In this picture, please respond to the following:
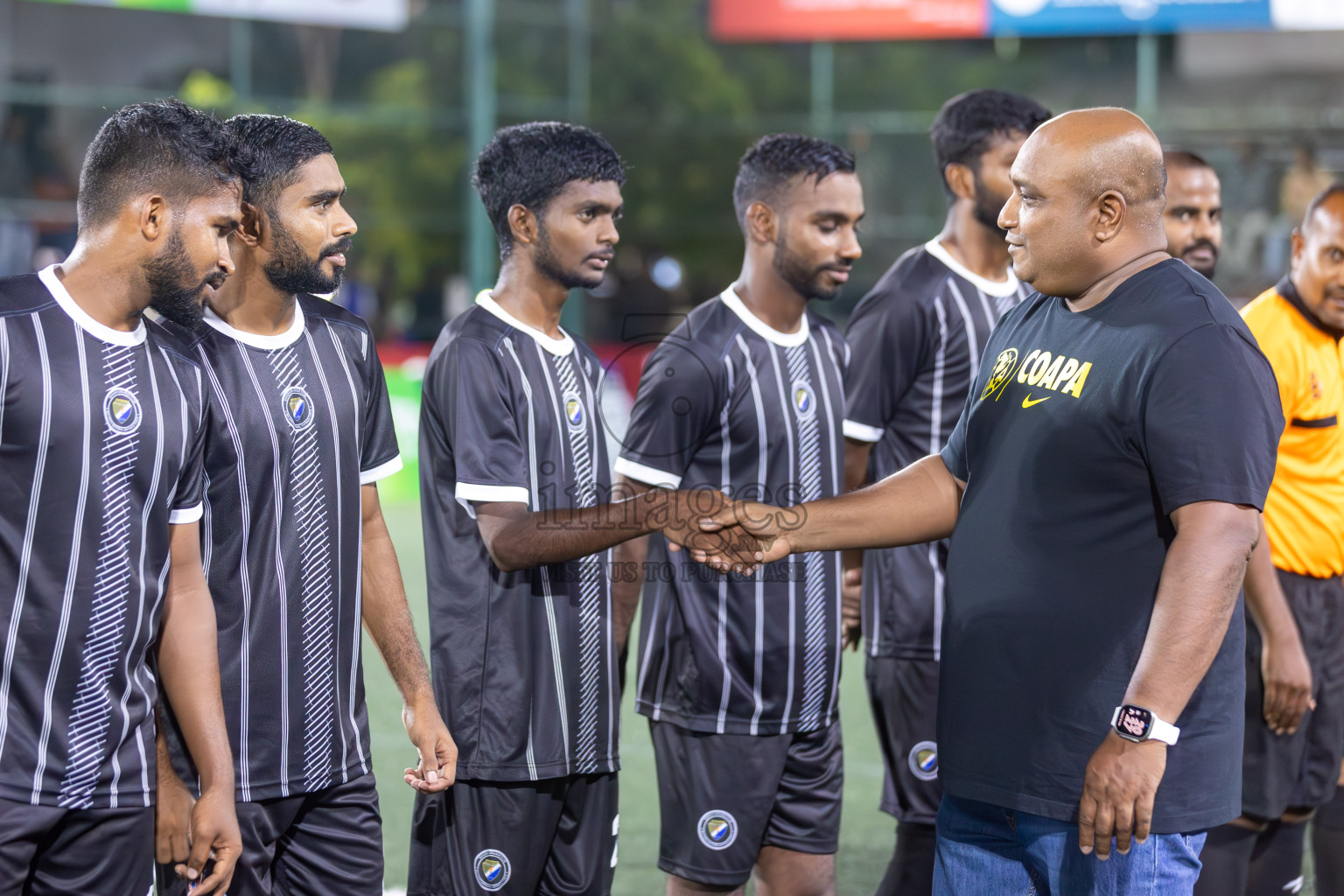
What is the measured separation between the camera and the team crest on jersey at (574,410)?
11.2 feet

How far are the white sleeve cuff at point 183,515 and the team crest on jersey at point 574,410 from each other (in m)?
1.04

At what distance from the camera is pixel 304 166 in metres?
2.96

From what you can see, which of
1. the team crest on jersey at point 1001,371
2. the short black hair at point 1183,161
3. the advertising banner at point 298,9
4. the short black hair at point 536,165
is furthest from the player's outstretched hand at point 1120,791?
the advertising banner at point 298,9

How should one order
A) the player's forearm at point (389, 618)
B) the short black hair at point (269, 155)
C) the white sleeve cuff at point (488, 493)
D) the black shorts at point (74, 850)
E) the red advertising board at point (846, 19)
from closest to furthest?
1. the black shorts at point (74, 850)
2. the short black hair at point (269, 155)
3. the player's forearm at point (389, 618)
4. the white sleeve cuff at point (488, 493)
5. the red advertising board at point (846, 19)

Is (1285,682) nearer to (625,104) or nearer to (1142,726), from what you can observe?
(1142,726)

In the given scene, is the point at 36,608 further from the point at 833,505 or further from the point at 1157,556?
the point at 1157,556

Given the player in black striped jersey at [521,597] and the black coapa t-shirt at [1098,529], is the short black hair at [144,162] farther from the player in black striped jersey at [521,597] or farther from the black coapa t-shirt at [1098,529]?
the black coapa t-shirt at [1098,529]

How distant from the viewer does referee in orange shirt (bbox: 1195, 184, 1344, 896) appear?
3855 mm

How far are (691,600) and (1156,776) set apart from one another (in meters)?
1.50

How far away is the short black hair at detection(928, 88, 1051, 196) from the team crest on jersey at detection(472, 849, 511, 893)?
8.01ft

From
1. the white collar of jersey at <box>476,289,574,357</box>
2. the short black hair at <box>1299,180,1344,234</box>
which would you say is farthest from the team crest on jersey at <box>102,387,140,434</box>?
the short black hair at <box>1299,180,1344,234</box>

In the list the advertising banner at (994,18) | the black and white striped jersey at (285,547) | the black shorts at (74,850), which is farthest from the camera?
the advertising banner at (994,18)

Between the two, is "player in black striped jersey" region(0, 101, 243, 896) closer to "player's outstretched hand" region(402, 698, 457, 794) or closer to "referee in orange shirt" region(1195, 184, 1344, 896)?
"player's outstretched hand" region(402, 698, 457, 794)

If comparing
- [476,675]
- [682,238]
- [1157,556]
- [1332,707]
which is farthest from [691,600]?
[682,238]
